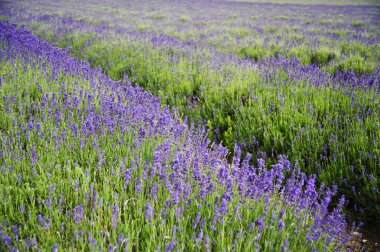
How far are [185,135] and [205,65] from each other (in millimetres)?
2759

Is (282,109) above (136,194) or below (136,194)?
above

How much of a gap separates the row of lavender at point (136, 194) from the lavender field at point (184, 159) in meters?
0.01

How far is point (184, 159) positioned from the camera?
2221 millimetres

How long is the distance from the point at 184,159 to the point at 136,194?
42 cm

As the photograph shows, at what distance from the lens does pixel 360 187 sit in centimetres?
281

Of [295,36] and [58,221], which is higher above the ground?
[295,36]

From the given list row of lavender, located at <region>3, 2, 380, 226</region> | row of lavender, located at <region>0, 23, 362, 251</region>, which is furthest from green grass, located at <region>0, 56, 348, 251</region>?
row of lavender, located at <region>3, 2, 380, 226</region>

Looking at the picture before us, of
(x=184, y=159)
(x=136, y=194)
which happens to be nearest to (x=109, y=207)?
(x=136, y=194)

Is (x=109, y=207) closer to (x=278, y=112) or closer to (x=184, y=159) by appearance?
(x=184, y=159)

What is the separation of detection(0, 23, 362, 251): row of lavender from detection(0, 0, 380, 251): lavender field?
14mm

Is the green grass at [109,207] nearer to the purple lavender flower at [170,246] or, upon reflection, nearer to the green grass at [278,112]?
the purple lavender flower at [170,246]

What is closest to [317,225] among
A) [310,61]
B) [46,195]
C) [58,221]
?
[58,221]

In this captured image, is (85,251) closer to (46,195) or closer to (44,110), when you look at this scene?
(46,195)

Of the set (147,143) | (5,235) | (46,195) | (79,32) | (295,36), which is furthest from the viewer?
(295,36)
